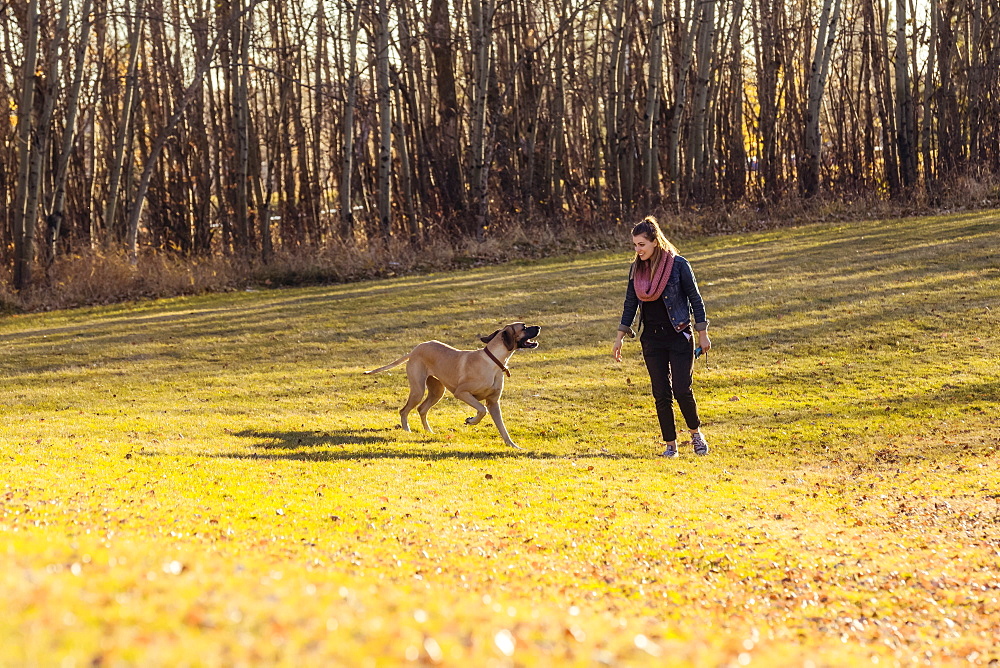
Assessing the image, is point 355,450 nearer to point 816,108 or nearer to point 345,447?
point 345,447

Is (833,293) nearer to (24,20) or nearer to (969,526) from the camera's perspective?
(969,526)

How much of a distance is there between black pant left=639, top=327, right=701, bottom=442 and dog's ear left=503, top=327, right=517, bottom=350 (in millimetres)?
1441

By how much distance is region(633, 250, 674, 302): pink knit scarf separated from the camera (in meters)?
9.61

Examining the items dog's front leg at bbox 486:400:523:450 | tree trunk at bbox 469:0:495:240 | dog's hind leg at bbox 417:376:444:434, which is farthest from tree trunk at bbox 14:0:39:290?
dog's front leg at bbox 486:400:523:450

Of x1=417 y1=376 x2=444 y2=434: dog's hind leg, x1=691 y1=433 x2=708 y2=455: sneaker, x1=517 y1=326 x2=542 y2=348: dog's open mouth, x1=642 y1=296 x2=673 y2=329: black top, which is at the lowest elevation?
x1=691 y1=433 x2=708 y2=455: sneaker

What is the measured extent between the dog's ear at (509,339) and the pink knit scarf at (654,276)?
1594mm

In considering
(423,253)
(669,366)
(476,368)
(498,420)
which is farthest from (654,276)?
(423,253)

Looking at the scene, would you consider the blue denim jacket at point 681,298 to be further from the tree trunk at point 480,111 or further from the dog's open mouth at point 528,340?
the tree trunk at point 480,111

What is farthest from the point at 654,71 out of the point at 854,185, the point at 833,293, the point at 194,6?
the point at 194,6

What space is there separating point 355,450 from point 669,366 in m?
3.46

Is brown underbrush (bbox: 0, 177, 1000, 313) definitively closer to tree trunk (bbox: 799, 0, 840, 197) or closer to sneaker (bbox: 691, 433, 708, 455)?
tree trunk (bbox: 799, 0, 840, 197)

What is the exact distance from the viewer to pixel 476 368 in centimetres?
1063

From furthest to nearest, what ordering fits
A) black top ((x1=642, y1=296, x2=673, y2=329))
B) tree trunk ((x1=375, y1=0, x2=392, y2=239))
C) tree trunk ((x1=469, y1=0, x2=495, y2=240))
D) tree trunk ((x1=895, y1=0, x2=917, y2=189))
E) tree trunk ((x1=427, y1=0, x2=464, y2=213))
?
tree trunk ((x1=427, y1=0, x2=464, y2=213)) < tree trunk ((x1=895, y1=0, x2=917, y2=189)) < tree trunk ((x1=469, y1=0, x2=495, y2=240)) < tree trunk ((x1=375, y1=0, x2=392, y2=239)) < black top ((x1=642, y1=296, x2=673, y2=329))

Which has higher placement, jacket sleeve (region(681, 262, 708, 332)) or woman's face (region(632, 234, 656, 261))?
woman's face (region(632, 234, 656, 261))
